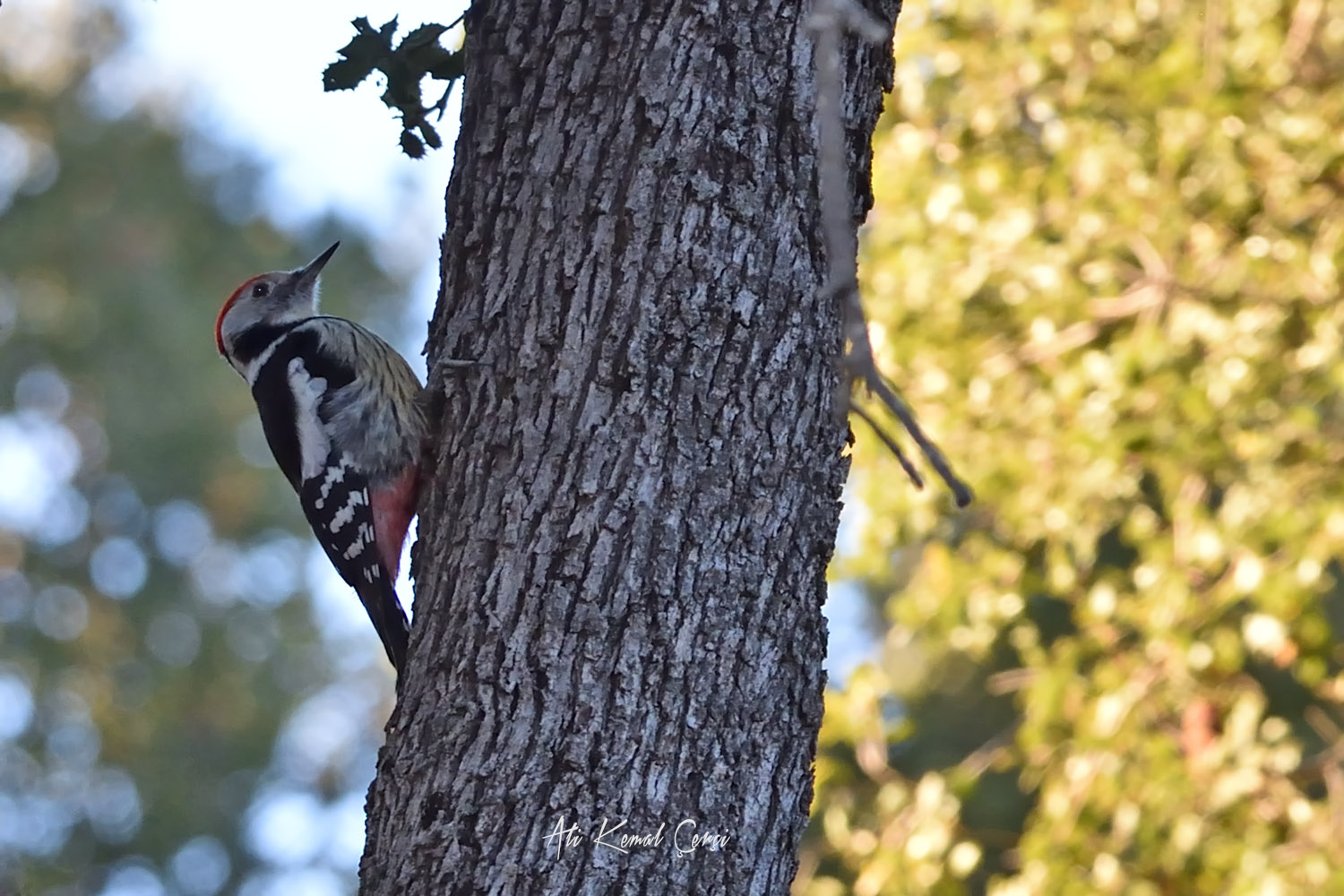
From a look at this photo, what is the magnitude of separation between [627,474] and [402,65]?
112 centimetres

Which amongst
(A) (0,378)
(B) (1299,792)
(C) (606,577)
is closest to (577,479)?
(C) (606,577)

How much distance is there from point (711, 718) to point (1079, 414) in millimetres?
2367

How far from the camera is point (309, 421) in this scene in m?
3.36

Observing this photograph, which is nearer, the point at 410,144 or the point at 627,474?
the point at 627,474

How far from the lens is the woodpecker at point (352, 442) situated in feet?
10.0

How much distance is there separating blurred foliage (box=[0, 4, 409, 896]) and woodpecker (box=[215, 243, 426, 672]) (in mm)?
5844

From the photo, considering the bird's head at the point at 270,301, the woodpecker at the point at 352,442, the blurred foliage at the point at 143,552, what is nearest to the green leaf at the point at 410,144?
the woodpecker at the point at 352,442

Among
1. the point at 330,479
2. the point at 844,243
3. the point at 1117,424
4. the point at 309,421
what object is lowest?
the point at 844,243

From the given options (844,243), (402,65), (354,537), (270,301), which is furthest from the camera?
(270,301)

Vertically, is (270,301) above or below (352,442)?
above

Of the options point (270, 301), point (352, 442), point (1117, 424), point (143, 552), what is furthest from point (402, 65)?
point (143, 552)

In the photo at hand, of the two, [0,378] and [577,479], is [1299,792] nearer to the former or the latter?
[577,479]

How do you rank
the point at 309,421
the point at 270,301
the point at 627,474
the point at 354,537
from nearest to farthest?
the point at 627,474
the point at 354,537
the point at 309,421
the point at 270,301

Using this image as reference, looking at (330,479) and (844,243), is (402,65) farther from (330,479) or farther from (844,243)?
(844,243)
